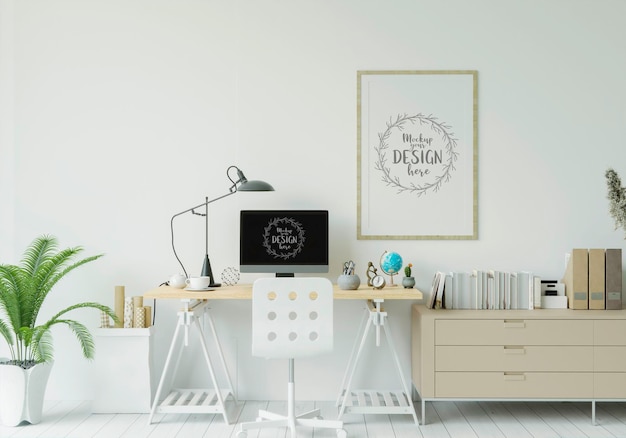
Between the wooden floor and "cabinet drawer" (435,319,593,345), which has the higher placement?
"cabinet drawer" (435,319,593,345)

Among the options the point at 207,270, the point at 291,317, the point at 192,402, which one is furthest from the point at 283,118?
the point at 192,402

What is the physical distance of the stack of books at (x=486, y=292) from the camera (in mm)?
3908

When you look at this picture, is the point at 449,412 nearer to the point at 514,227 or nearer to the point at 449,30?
the point at 514,227

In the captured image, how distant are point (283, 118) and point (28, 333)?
1.96 meters

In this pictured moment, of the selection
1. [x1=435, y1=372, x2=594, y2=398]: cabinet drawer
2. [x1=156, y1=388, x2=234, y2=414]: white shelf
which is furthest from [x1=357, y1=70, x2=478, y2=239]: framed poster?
[x1=156, y1=388, x2=234, y2=414]: white shelf

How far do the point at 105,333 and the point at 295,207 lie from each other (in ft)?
4.51

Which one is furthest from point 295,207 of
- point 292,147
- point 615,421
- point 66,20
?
point 615,421

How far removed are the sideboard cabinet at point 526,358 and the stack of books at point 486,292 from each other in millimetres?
222

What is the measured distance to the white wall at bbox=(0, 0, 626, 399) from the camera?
418 cm

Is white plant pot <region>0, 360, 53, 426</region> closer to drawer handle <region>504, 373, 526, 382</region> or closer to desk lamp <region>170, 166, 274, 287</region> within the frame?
desk lamp <region>170, 166, 274, 287</region>

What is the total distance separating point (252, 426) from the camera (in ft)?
11.2

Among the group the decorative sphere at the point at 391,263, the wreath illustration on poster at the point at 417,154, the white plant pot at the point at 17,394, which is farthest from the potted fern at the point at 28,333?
the wreath illustration on poster at the point at 417,154

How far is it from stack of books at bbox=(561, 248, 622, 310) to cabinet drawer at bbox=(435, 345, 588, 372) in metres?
0.33

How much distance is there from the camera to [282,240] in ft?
13.2
